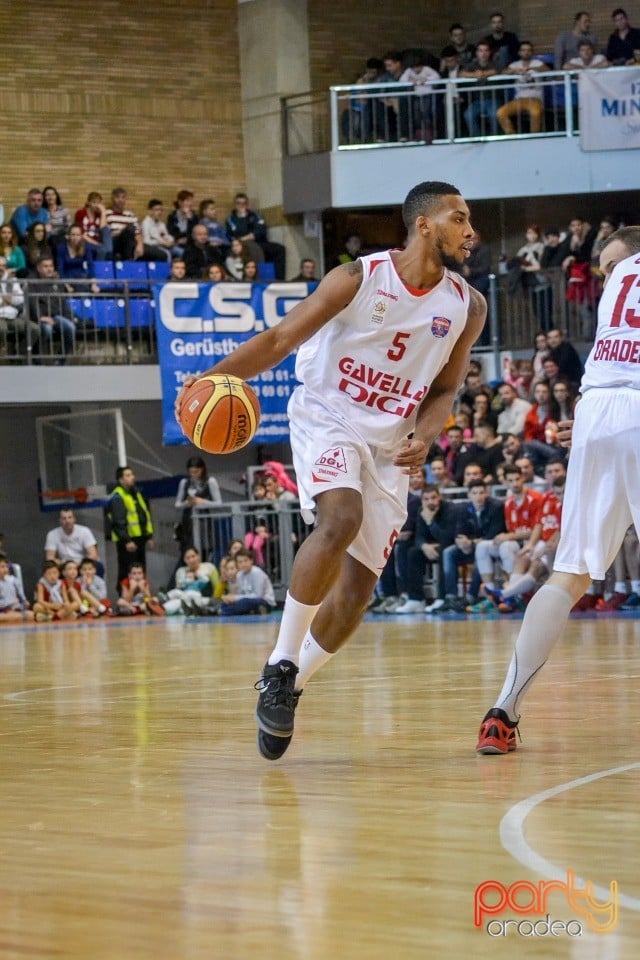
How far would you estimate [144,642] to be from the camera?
45.7 feet

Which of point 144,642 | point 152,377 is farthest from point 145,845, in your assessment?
point 152,377

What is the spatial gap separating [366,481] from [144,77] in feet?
71.2

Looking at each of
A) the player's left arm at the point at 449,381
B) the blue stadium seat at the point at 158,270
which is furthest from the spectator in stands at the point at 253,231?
the player's left arm at the point at 449,381

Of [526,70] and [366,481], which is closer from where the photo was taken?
[366,481]

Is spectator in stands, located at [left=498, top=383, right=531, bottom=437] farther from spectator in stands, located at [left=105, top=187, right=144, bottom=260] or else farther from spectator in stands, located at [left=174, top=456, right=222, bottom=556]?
spectator in stands, located at [left=105, top=187, right=144, bottom=260]

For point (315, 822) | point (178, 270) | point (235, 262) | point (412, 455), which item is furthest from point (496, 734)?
point (235, 262)

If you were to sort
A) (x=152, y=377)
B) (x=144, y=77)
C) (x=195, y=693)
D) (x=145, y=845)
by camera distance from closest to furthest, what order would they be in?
1. (x=145, y=845)
2. (x=195, y=693)
3. (x=152, y=377)
4. (x=144, y=77)

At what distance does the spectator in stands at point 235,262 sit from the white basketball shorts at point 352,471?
17006 millimetres

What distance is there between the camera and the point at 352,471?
5.81 meters

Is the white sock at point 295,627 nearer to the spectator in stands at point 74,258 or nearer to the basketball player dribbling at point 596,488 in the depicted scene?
the basketball player dribbling at point 596,488

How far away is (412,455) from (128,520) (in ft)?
48.4

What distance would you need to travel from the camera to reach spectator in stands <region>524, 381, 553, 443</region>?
17.9m

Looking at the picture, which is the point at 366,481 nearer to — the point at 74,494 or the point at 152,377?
the point at 152,377

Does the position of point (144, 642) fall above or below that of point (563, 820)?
below
